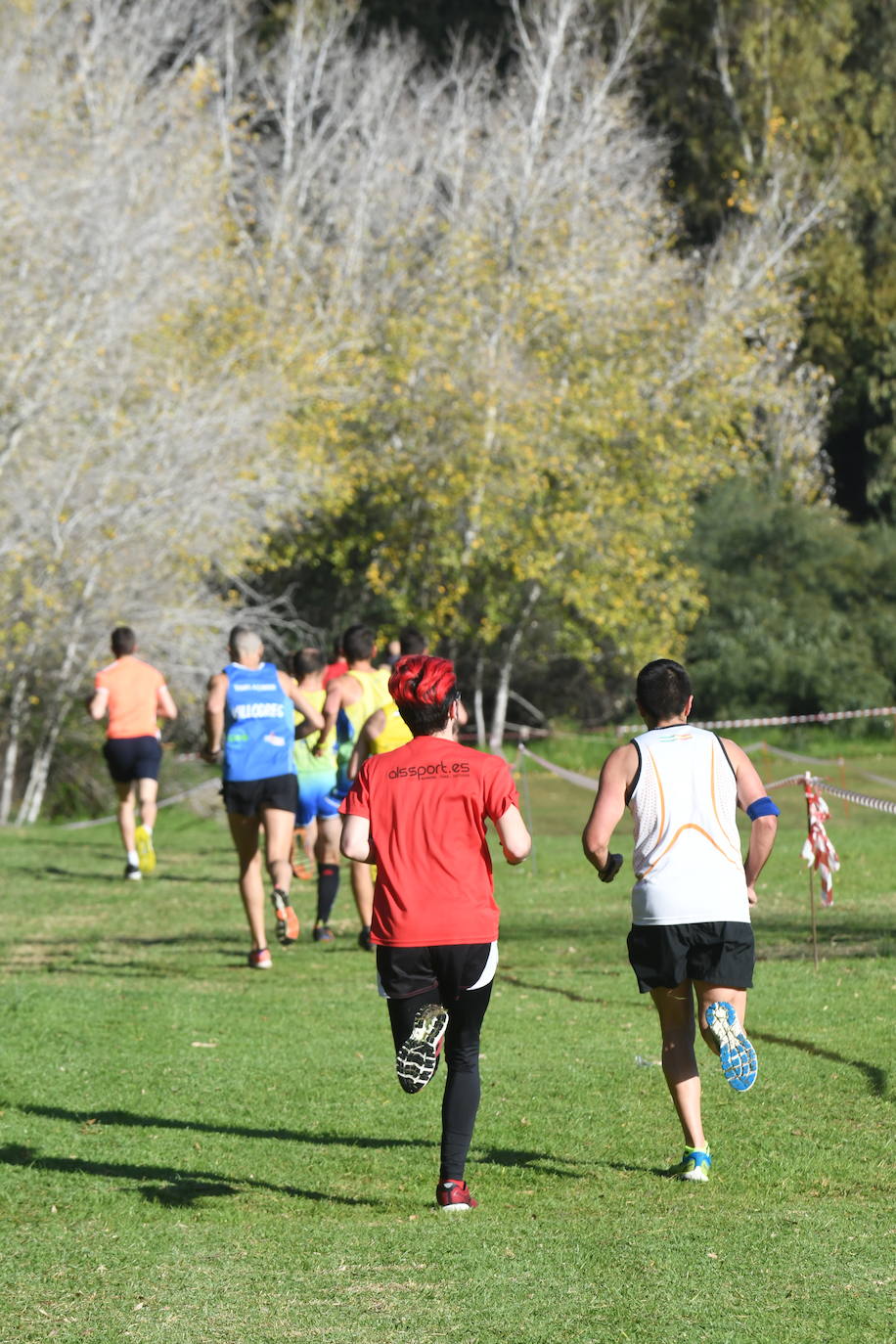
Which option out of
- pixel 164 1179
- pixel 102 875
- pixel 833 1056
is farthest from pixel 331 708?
pixel 102 875

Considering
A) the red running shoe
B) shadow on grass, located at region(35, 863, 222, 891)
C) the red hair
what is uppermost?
the red hair

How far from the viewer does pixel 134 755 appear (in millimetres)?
15117

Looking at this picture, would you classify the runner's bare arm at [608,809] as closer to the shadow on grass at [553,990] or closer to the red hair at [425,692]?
the red hair at [425,692]

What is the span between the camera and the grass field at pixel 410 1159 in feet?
15.2

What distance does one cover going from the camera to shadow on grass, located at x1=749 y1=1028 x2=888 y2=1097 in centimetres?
737

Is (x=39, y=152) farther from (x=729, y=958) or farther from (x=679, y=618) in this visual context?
(x=729, y=958)

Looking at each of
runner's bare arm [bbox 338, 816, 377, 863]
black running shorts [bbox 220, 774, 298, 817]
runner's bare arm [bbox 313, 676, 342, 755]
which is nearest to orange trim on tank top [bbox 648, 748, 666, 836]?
runner's bare arm [bbox 338, 816, 377, 863]

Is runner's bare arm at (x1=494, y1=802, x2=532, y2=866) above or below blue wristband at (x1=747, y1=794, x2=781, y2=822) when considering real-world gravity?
below

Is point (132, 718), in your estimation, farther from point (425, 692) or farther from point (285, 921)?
point (425, 692)

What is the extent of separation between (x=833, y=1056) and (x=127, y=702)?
8655 millimetres

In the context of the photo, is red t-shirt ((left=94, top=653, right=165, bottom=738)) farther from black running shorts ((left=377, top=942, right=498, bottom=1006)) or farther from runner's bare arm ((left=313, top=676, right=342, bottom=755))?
black running shorts ((left=377, top=942, right=498, bottom=1006))

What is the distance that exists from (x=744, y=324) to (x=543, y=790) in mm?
13824

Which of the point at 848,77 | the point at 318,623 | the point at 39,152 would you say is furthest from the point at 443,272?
the point at 848,77

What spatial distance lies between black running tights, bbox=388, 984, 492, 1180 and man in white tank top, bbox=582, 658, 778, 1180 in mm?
566
